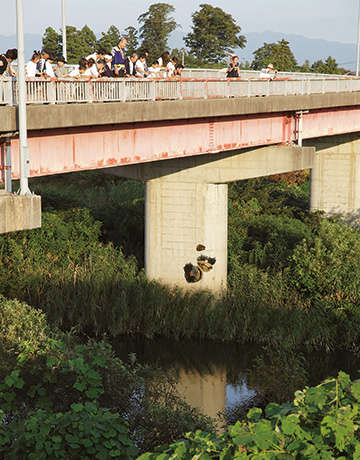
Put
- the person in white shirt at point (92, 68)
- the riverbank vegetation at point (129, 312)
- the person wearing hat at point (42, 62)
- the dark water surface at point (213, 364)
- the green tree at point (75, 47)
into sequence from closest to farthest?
1. the riverbank vegetation at point (129, 312)
2. the person wearing hat at point (42, 62)
3. the person in white shirt at point (92, 68)
4. the dark water surface at point (213, 364)
5. the green tree at point (75, 47)

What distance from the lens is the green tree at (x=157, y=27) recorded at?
84.6 metres

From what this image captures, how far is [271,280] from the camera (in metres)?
24.1

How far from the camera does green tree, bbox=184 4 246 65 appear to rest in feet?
276

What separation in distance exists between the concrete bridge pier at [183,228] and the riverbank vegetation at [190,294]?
639 millimetres

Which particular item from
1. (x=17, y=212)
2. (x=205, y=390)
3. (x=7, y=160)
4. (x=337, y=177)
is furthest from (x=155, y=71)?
(x=337, y=177)

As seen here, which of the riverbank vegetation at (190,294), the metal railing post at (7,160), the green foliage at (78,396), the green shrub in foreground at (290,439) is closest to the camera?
the green shrub in foreground at (290,439)

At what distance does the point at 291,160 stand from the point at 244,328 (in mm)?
5755

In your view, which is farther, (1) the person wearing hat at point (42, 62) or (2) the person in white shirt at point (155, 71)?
(2) the person in white shirt at point (155, 71)

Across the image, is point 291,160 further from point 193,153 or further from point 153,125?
point 153,125

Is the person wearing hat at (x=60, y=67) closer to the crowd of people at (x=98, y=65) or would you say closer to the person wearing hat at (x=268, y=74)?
the crowd of people at (x=98, y=65)

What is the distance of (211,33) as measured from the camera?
85.0 meters

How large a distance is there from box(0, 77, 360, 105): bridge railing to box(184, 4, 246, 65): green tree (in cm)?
5978

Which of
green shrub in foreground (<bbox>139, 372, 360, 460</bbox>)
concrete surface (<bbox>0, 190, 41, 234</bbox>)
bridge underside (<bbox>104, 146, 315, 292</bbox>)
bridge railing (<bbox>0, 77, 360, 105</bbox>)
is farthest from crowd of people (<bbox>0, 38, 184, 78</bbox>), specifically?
green shrub in foreground (<bbox>139, 372, 360, 460</bbox>)

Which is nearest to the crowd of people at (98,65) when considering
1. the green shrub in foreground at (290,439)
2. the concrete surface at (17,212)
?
the concrete surface at (17,212)
